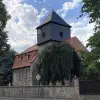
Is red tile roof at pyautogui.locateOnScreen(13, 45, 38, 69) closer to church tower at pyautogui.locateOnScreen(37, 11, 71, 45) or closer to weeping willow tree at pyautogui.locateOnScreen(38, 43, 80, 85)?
church tower at pyautogui.locateOnScreen(37, 11, 71, 45)

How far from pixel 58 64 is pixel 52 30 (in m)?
13.7

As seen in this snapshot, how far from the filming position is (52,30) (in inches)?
2180

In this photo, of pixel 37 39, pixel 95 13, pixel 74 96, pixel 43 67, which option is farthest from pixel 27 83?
pixel 95 13

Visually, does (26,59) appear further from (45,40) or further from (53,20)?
(53,20)

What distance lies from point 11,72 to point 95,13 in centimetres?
5957

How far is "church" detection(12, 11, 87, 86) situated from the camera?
55.5 metres

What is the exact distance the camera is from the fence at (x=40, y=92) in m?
32.5

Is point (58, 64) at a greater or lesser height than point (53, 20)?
lesser

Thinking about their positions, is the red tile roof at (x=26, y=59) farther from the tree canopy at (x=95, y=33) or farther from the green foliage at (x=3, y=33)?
the tree canopy at (x=95, y=33)

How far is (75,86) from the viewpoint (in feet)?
102

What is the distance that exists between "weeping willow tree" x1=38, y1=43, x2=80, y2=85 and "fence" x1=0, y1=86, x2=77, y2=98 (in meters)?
5.65

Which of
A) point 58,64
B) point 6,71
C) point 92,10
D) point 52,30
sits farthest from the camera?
point 6,71

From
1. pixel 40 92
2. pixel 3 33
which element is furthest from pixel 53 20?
pixel 3 33

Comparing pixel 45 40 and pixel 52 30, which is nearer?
pixel 52 30
